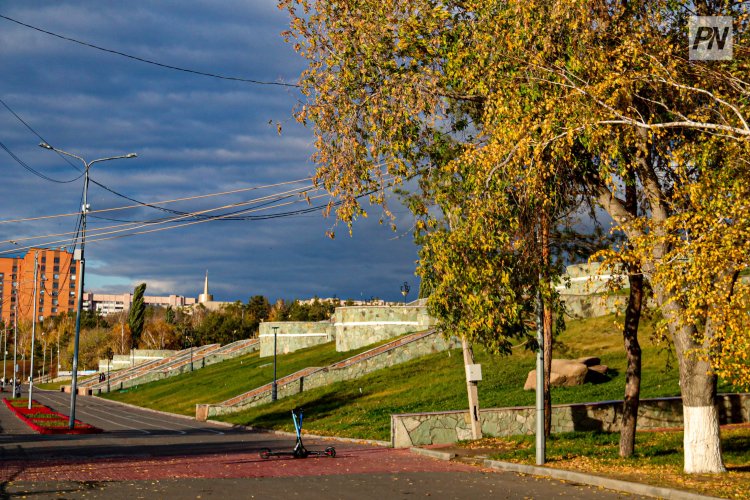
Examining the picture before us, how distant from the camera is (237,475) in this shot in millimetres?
16562

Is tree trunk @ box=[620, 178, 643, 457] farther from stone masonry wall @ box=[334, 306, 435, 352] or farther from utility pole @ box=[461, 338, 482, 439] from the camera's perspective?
stone masonry wall @ box=[334, 306, 435, 352]

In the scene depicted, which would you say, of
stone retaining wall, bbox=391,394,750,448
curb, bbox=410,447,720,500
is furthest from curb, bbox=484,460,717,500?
stone retaining wall, bbox=391,394,750,448

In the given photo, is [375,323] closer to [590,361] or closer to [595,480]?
[590,361]

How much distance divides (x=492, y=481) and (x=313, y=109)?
28.1 ft

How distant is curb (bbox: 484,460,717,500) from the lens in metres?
13.0

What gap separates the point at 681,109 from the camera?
1558 centimetres

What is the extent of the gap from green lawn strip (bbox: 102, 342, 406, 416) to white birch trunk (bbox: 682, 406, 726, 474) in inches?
1599

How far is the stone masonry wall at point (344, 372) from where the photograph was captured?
48.0m

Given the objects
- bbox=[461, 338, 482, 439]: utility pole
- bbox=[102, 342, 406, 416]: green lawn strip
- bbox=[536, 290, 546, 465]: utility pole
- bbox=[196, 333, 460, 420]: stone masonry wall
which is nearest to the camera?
bbox=[536, 290, 546, 465]: utility pole

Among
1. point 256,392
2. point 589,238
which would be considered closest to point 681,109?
point 589,238

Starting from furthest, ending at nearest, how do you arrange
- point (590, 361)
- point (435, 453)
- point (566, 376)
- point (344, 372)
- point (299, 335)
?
point (299, 335), point (344, 372), point (590, 361), point (566, 376), point (435, 453)

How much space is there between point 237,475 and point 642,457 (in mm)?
8843

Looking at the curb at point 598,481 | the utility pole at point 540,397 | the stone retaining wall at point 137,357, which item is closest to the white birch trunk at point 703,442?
the curb at point 598,481

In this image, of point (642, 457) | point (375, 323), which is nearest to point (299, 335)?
point (375, 323)
